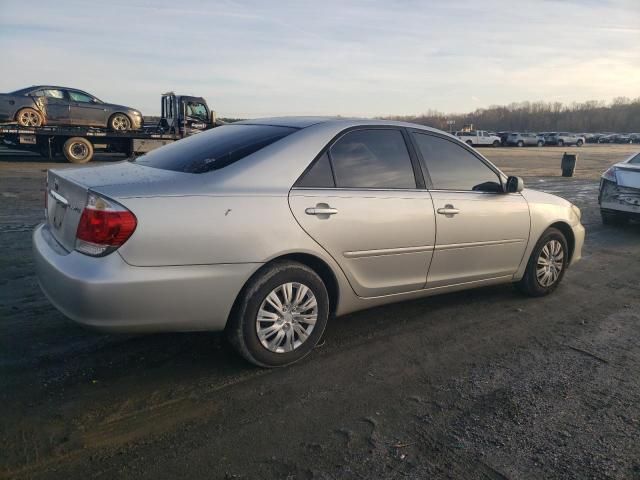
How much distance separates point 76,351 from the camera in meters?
3.57

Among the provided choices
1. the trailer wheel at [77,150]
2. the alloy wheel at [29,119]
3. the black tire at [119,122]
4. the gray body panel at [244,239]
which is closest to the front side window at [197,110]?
the black tire at [119,122]

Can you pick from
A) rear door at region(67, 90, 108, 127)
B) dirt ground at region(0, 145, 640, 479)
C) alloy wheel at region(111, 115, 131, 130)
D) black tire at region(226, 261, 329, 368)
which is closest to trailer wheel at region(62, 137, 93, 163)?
rear door at region(67, 90, 108, 127)

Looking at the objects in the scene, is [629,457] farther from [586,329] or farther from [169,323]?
[169,323]

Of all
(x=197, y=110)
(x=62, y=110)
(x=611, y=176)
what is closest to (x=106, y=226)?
(x=611, y=176)

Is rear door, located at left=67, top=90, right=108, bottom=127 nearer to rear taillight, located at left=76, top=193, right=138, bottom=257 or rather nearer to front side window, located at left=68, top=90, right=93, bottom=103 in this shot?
front side window, located at left=68, top=90, right=93, bottom=103

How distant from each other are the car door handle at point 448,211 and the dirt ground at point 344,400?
0.92 meters

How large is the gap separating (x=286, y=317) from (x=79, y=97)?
18193mm

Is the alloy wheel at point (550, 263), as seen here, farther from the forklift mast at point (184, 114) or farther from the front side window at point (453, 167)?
the forklift mast at point (184, 114)

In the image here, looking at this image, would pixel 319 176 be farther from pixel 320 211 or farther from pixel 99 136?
pixel 99 136

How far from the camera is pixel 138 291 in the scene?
293cm

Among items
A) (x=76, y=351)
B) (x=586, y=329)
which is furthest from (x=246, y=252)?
(x=586, y=329)

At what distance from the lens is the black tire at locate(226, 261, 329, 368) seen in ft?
10.8

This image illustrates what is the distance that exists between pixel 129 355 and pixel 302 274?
50.5 inches

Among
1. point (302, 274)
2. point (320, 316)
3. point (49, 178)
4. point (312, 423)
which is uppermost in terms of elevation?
point (49, 178)
